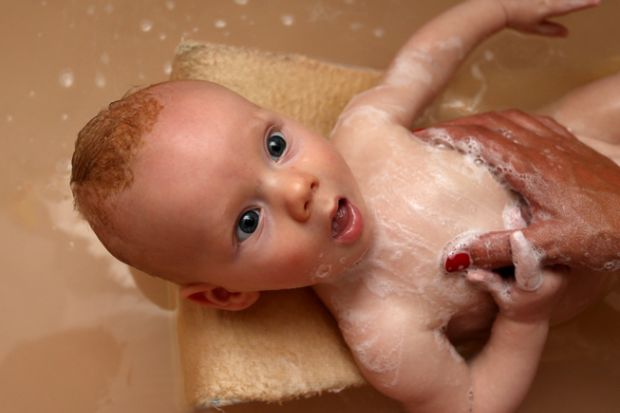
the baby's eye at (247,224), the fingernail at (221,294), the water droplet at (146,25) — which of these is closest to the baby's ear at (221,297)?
the fingernail at (221,294)

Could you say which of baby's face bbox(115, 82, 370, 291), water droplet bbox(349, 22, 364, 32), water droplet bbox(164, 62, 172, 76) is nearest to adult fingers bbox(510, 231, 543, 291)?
baby's face bbox(115, 82, 370, 291)

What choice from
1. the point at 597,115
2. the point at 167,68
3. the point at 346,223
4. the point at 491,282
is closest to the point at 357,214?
the point at 346,223

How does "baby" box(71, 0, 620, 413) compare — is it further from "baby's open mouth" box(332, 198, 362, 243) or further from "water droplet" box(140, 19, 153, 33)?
"water droplet" box(140, 19, 153, 33)

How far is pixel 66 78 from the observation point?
1550 millimetres

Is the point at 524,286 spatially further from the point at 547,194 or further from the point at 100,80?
the point at 100,80

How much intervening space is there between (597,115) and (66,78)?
117 cm

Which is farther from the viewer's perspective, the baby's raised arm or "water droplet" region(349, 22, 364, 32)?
"water droplet" region(349, 22, 364, 32)

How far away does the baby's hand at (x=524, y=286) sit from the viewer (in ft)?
3.29

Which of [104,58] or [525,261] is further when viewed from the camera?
[104,58]

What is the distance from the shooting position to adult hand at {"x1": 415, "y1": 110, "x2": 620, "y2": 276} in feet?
3.31

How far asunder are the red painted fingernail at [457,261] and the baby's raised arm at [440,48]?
265 mm

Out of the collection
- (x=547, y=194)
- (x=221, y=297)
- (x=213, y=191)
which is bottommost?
(x=221, y=297)

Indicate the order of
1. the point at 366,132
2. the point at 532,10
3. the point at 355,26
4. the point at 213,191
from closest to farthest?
the point at 213,191 → the point at 366,132 → the point at 532,10 → the point at 355,26

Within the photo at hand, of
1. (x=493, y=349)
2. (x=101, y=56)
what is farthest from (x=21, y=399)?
(x=493, y=349)
